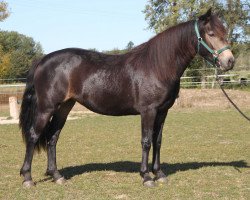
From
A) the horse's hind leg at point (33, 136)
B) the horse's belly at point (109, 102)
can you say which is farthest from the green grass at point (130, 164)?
the horse's belly at point (109, 102)

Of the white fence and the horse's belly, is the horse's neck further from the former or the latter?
the white fence

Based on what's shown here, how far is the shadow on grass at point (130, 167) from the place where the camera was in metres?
6.63

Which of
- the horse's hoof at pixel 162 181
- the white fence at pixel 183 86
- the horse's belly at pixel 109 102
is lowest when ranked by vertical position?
the white fence at pixel 183 86

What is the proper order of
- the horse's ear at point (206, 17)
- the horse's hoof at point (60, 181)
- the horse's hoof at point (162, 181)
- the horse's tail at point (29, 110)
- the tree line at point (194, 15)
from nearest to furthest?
the horse's ear at point (206, 17)
the horse's hoof at point (162, 181)
the horse's hoof at point (60, 181)
the horse's tail at point (29, 110)
the tree line at point (194, 15)

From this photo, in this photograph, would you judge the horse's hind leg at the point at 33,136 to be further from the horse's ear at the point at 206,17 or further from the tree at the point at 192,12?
the tree at the point at 192,12

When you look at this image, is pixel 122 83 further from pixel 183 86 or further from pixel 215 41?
pixel 183 86

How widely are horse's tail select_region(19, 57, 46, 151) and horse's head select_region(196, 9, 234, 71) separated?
8.95 feet

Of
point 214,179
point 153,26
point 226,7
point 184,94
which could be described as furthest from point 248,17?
point 214,179

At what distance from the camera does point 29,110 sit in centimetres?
600

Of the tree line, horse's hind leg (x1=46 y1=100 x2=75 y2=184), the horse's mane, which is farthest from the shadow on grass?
the tree line

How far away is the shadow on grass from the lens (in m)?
6.63

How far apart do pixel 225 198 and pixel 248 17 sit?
3404 centimetres

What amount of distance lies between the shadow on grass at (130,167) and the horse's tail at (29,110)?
989 mm

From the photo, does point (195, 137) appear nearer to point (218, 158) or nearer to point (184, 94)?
point (218, 158)
